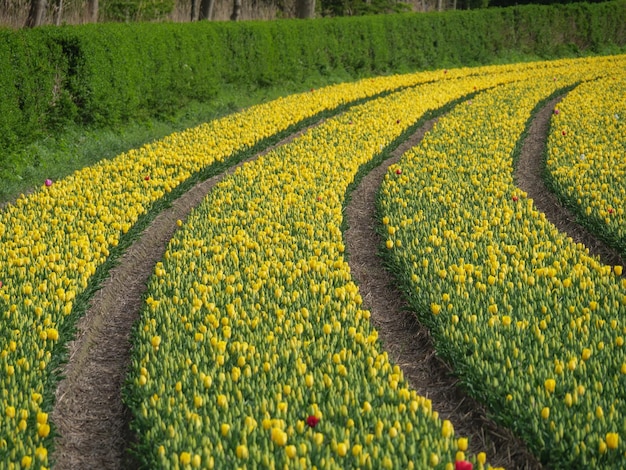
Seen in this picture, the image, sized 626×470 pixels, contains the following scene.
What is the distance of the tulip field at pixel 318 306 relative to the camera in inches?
164

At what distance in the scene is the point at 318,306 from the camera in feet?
19.0

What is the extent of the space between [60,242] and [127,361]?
6.50 feet

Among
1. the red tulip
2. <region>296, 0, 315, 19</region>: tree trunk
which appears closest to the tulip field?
the red tulip

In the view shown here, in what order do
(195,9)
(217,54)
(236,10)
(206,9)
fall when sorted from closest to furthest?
1. (217,54)
2. (206,9)
3. (236,10)
4. (195,9)

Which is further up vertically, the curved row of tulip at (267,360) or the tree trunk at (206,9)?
the tree trunk at (206,9)

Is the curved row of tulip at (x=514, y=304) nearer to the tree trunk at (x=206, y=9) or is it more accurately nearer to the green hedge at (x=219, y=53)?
the green hedge at (x=219, y=53)

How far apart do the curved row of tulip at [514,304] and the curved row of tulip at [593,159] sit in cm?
75

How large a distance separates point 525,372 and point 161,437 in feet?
8.06

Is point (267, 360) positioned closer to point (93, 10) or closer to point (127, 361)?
point (127, 361)

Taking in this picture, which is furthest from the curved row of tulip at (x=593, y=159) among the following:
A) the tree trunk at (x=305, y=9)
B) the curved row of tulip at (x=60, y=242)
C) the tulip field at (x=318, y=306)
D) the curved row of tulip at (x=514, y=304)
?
the tree trunk at (x=305, y=9)

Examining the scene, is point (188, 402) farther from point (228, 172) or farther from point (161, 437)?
point (228, 172)

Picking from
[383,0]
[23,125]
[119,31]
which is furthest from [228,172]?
[383,0]

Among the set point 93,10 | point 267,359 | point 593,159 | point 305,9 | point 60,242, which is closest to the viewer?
point 267,359

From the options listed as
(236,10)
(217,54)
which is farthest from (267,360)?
(236,10)
